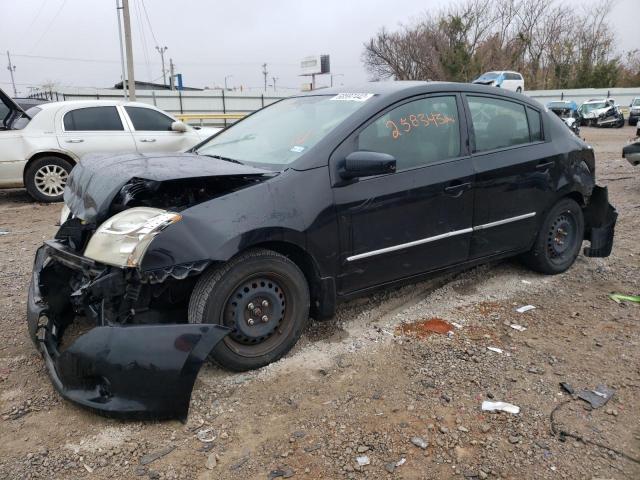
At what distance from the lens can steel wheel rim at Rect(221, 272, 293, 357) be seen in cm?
281

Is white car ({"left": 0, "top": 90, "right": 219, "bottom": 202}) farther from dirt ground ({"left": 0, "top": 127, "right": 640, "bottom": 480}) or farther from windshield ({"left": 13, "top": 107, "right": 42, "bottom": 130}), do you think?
Answer: dirt ground ({"left": 0, "top": 127, "right": 640, "bottom": 480})

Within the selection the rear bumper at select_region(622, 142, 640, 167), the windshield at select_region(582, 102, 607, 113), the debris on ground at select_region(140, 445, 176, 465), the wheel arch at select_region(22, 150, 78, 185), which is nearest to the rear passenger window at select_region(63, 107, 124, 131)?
the wheel arch at select_region(22, 150, 78, 185)

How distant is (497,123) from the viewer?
400cm

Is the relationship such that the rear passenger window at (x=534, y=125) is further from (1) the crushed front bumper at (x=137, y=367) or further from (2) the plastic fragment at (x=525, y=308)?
(1) the crushed front bumper at (x=137, y=367)

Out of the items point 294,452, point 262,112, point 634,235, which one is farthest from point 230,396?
point 634,235

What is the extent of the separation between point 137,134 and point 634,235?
7.39 metres

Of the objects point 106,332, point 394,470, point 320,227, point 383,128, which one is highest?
point 383,128

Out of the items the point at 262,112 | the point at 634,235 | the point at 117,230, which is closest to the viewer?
the point at 117,230

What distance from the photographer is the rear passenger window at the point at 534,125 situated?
13.9 ft

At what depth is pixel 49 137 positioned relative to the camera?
788 cm

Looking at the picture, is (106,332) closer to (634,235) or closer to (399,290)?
(399,290)

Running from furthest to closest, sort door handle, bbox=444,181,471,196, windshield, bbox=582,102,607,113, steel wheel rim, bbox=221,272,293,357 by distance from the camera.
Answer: windshield, bbox=582,102,607,113 → door handle, bbox=444,181,471,196 → steel wheel rim, bbox=221,272,293,357

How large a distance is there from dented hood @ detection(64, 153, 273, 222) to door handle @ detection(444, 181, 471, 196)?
134cm

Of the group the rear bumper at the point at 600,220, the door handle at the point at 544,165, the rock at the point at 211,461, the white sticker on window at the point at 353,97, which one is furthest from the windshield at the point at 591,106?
the rock at the point at 211,461
